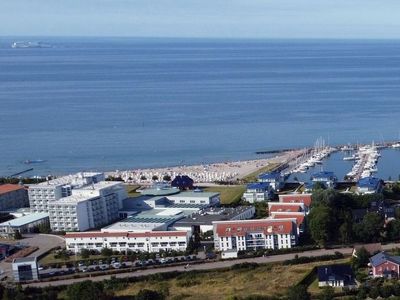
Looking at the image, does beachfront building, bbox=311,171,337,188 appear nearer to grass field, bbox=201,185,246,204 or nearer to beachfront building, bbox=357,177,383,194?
beachfront building, bbox=357,177,383,194

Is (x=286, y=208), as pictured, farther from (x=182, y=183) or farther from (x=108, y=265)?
(x=182, y=183)

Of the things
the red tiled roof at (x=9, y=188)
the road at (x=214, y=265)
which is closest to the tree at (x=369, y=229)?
the road at (x=214, y=265)

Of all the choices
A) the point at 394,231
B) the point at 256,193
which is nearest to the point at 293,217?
the point at 394,231

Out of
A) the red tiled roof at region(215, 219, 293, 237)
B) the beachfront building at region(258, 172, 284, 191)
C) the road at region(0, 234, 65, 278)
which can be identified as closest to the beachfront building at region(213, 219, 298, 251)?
the red tiled roof at region(215, 219, 293, 237)

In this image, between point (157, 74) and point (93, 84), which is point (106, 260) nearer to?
point (93, 84)

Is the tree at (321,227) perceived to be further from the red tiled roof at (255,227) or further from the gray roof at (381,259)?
the gray roof at (381,259)

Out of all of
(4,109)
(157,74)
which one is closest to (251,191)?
(4,109)
